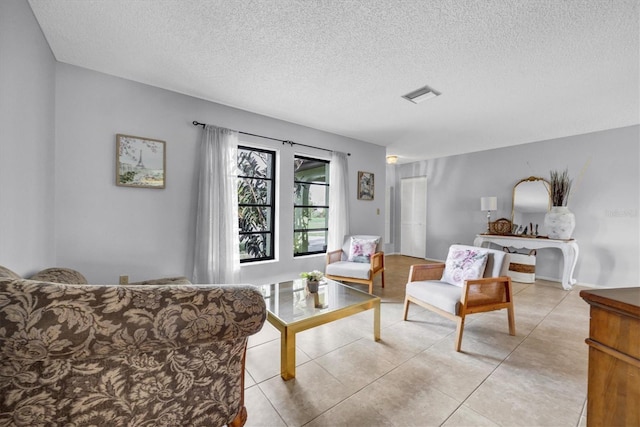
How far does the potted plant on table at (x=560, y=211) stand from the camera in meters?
3.86

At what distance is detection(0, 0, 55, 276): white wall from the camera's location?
136 cm

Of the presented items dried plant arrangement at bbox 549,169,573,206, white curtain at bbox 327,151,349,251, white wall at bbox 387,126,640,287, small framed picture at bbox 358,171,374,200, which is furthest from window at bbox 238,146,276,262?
dried plant arrangement at bbox 549,169,573,206

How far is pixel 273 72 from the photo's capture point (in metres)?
2.34

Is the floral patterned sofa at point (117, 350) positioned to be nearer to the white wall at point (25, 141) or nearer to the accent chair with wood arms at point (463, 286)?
the white wall at point (25, 141)

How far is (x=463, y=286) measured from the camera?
2.12 m

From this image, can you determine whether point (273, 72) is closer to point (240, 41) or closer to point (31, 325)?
point (240, 41)

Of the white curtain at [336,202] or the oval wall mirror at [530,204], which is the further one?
the oval wall mirror at [530,204]

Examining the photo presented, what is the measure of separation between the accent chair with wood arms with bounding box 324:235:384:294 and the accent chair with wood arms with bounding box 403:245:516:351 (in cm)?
79

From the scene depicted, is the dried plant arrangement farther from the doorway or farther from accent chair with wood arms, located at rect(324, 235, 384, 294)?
accent chair with wood arms, located at rect(324, 235, 384, 294)

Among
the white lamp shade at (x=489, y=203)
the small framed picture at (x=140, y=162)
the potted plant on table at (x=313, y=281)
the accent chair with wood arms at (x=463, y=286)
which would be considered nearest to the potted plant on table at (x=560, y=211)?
the white lamp shade at (x=489, y=203)

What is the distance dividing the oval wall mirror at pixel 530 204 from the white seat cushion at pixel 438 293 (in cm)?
313

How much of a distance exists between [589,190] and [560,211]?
596 millimetres

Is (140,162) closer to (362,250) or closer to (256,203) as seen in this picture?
(256,203)

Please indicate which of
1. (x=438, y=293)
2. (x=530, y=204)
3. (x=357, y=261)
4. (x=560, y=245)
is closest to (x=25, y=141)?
(x=438, y=293)
